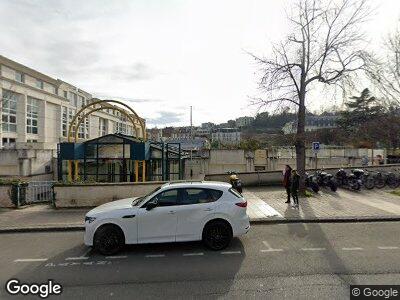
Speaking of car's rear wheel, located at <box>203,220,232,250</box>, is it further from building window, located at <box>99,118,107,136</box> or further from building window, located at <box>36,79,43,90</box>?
building window, located at <box>99,118,107,136</box>

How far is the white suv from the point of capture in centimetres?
690

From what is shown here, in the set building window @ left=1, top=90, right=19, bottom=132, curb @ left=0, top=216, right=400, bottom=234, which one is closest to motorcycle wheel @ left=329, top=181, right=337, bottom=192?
curb @ left=0, top=216, right=400, bottom=234

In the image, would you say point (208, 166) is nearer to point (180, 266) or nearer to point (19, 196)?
point (19, 196)

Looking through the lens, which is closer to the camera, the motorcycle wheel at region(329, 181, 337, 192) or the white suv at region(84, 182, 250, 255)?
the white suv at region(84, 182, 250, 255)

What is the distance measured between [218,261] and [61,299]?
293cm

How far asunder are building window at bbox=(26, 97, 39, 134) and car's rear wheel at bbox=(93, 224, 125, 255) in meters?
42.6

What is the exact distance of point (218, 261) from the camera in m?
6.34

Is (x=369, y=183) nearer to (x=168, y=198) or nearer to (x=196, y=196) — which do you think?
(x=196, y=196)

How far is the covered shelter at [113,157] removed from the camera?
49.5 feet

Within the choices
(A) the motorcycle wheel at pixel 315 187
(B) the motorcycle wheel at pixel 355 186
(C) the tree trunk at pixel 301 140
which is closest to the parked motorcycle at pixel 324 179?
(B) the motorcycle wheel at pixel 355 186

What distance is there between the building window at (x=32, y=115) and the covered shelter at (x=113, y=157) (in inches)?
1168

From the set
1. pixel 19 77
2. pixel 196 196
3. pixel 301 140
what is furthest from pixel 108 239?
→ pixel 19 77

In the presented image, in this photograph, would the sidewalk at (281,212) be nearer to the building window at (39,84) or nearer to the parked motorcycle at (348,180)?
the parked motorcycle at (348,180)

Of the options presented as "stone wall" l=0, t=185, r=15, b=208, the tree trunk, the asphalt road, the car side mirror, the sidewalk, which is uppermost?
the tree trunk
